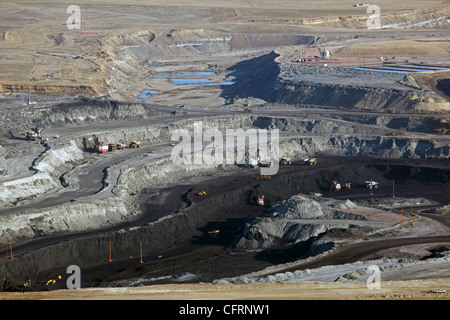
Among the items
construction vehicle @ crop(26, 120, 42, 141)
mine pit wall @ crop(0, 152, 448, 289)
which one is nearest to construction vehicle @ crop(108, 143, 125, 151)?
construction vehicle @ crop(26, 120, 42, 141)

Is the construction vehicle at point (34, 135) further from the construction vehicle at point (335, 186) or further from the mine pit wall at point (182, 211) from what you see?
the construction vehicle at point (335, 186)

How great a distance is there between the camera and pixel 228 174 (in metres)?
90.2

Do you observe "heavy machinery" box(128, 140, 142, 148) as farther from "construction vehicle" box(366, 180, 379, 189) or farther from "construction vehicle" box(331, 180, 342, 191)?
"construction vehicle" box(366, 180, 379, 189)

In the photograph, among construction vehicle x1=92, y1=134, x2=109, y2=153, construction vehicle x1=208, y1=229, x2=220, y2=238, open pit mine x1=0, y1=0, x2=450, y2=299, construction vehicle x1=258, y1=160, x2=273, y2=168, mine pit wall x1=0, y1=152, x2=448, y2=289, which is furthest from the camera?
construction vehicle x1=258, y1=160, x2=273, y2=168

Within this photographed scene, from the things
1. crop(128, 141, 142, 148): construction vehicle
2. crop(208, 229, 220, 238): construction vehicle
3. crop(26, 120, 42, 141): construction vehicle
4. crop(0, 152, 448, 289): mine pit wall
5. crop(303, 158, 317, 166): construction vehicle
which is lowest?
crop(208, 229, 220, 238): construction vehicle

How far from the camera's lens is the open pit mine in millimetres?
57781

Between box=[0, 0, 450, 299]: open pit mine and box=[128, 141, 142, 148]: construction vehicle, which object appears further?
box=[128, 141, 142, 148]: construction vehicle

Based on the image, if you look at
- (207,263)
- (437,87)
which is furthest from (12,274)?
(437,87)

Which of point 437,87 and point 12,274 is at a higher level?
point 437,87

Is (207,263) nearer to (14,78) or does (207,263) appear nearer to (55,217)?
(55,217)

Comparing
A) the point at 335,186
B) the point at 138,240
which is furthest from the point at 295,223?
the point at 335,186

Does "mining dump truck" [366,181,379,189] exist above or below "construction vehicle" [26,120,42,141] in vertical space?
below

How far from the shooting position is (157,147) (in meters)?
94.7

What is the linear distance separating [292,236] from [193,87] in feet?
276
